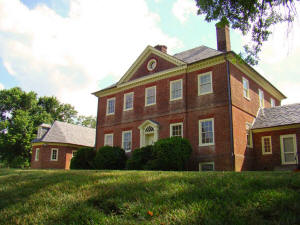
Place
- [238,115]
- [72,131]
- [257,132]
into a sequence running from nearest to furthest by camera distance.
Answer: [238,115]
[257,132]
[72,131]

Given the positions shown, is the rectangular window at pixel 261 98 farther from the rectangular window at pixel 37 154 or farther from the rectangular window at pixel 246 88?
the rectangular window at pixel 37 154

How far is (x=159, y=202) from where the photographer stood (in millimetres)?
5117

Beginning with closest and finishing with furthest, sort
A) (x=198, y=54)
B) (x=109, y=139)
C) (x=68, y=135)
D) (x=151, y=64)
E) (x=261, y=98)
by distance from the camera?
(x=198, y=54) < (x=261, y=98) < (x=151, y=64) < (x=109, y=139) < (x=68, y=135)

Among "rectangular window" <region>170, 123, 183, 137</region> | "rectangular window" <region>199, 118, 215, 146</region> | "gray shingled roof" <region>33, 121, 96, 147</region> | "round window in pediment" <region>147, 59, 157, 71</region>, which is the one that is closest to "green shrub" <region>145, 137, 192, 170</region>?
"rectangular window" <region>199, 118, 215, 146</region>

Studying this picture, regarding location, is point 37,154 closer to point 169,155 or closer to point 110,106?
point 110,106

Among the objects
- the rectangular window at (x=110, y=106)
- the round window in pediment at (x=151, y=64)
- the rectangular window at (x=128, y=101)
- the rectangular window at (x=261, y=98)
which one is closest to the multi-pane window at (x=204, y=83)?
the round window in pediment at (x=151, y=64)

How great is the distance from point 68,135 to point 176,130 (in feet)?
67.9

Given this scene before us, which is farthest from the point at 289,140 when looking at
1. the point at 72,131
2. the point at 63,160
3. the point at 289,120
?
the point at 72,131

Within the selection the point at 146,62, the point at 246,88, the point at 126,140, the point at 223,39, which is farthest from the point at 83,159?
the point at 223,39

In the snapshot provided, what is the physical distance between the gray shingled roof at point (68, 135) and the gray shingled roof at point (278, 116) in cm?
2324

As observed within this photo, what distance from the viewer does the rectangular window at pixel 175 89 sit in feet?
65.3

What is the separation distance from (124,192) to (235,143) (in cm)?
1227

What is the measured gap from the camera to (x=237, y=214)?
4.34 metres

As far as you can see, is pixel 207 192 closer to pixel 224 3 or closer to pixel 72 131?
pixel 224 3
